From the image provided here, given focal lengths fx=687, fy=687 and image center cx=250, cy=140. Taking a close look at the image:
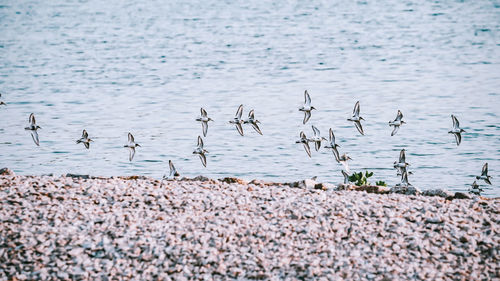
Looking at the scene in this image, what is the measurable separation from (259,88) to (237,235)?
19.9 metres

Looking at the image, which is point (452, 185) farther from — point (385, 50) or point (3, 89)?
point (385, 50)

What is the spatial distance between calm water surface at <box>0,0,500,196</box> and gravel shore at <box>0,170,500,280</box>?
6.70m

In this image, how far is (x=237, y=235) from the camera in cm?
882

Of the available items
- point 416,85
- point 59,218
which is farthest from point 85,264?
point 416,85

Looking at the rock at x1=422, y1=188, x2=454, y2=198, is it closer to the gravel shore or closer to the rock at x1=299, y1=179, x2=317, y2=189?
the gravel shore

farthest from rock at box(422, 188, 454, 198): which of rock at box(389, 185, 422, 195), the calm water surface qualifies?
the calm water surface

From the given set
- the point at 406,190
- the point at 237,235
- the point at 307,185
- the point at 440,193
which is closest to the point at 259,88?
the point at 307,185

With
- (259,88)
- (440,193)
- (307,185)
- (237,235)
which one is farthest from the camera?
(259,88)

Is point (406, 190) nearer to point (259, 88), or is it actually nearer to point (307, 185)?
point (307, 185)

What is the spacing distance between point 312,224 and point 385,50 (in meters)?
32.6

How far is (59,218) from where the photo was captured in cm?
920

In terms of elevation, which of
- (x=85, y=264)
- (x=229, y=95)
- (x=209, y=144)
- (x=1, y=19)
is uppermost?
(x=1, y=19)

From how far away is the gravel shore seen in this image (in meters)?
8.18

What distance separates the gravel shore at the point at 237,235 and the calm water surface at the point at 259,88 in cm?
670
